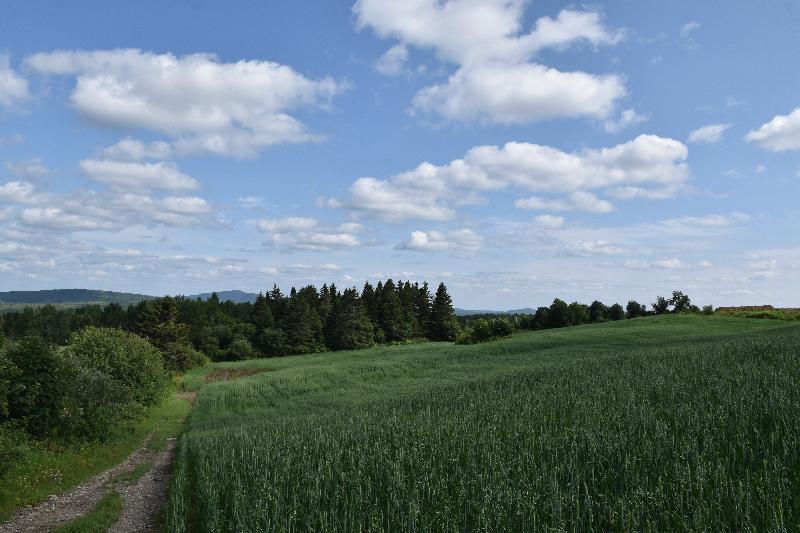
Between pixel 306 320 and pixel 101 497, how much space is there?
7143 cm

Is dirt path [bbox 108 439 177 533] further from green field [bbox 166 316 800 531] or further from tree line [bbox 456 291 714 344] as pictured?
tree line [bbox 456 291 714 344]

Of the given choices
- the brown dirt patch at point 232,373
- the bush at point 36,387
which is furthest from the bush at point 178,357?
the bush at point 36,387

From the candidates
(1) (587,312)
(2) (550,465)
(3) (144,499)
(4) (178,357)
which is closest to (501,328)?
(1) (587,312)

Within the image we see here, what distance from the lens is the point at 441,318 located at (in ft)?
328

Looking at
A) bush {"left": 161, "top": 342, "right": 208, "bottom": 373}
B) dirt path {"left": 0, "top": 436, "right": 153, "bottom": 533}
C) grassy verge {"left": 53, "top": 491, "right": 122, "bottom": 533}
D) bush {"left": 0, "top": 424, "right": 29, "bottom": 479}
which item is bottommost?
bush {"left": 161, "top": 342, "right": 208, "bottom": 373}

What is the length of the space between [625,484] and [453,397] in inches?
539

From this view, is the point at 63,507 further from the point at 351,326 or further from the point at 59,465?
the point at 351,326

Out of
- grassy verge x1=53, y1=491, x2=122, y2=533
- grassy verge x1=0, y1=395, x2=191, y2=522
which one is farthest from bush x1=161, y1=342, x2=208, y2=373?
grassy verge x1=53, y1=491, x2=122, y2=533

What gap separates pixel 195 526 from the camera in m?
11.1

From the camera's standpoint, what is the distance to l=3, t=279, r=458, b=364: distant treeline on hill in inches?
3337

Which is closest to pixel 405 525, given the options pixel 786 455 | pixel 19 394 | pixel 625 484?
pixel 625 484

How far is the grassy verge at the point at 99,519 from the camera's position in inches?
507

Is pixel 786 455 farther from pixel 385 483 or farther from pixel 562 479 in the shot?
pixel 385 483

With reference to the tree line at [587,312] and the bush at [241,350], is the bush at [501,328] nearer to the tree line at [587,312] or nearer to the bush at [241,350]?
the tree line at [587,312]
